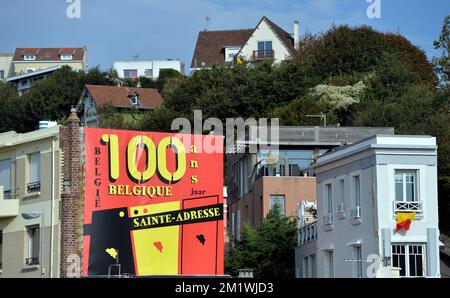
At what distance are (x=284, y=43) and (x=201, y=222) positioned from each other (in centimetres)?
6685

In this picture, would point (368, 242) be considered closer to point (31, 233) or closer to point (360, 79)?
point (31, 233)

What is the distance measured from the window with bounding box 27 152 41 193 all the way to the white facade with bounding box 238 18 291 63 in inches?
2657

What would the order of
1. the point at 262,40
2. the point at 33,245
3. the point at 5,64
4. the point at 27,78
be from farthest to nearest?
the point at 5,64, the point at 27,78, the point at 262,40, the point at 33,245

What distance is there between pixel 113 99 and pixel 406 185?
76.7 m

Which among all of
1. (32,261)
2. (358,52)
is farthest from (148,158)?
(358,52)

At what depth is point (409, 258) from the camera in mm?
46344

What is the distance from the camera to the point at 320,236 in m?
52.5

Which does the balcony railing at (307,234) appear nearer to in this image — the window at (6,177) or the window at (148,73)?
the window at (6,177)

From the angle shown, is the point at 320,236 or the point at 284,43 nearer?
the point at 320,236

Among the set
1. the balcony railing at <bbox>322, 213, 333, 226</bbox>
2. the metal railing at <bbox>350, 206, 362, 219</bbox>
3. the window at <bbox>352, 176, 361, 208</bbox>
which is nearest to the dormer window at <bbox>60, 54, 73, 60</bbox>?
the balcony railing at <bbox>322, 213, 333, 226</bbox>

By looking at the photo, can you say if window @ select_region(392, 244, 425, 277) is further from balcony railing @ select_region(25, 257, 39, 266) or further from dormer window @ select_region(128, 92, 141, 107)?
dormer window @ select_region(128, 92, 141, 107)

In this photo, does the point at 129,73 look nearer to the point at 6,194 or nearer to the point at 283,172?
the point at 283,172

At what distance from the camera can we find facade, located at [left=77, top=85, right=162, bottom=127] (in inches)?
4719
